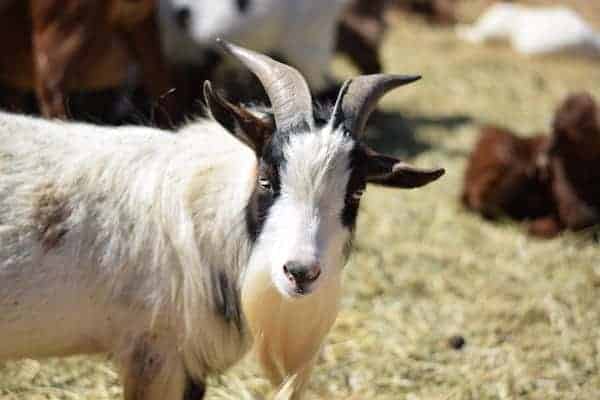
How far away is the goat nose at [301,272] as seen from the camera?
11.5 feet

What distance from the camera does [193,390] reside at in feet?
13.3

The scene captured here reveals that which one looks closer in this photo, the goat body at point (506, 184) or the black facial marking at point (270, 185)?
the black facial marking at point (270, 185)

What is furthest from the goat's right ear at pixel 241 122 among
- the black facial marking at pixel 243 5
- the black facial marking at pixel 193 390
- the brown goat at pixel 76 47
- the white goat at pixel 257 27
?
the black facial marking at pixel 243 5

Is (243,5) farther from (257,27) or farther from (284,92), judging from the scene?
(284,92)

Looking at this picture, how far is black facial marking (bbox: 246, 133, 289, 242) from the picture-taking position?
371cm

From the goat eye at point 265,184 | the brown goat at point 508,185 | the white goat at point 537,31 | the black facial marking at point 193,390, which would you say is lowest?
the white goat at point 537,31

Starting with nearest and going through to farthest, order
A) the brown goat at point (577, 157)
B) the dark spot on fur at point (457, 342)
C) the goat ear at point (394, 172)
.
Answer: the goat ear at point (394, 172), the dark spot on fur at point (457, 342), the brown goat at point (577, 157)

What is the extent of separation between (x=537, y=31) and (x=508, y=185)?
20.8 ft

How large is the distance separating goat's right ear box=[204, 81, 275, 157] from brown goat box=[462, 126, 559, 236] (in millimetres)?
3906

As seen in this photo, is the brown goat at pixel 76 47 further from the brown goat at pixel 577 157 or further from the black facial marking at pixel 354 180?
the black facial marking at pixel 354 180

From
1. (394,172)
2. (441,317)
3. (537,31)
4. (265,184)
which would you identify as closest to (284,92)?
(265,184)

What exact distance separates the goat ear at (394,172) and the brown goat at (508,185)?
3.64 metres

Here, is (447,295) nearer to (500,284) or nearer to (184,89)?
(500,284)

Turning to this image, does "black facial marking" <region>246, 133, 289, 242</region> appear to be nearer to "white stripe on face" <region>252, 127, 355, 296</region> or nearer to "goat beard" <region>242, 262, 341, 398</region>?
"white stripe on face" <region>252, 127, 355, 296</region>
